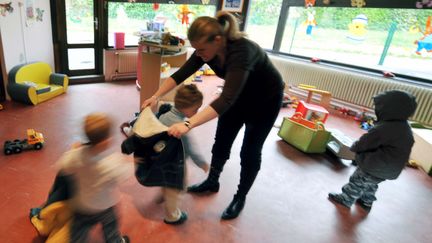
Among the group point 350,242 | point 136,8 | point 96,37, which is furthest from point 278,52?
point 350,242

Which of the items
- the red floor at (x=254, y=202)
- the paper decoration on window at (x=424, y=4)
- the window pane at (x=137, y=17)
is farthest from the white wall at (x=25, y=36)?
the paper decoration on window at (x=424, y=4)

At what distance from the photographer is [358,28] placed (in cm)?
437

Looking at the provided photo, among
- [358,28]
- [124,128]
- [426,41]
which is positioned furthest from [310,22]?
[124,128]

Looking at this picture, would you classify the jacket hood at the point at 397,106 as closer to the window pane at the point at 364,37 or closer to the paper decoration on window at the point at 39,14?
the window pane at the point at 364,37

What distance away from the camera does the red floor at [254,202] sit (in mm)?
1621

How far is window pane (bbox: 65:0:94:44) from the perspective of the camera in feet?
12.8

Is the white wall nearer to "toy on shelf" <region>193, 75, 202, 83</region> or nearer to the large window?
"toy on shelf" <region>193, 75, 202, 83</region>

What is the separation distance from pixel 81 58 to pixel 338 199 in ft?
13.3

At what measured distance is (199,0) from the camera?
540 cm

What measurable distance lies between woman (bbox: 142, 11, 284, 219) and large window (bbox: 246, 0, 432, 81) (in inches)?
141

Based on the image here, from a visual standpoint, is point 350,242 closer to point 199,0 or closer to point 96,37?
point 96,37

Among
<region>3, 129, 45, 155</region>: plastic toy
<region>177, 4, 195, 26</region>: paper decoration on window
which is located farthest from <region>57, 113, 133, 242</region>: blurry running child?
<region>177, 4, 195, 26</region>: paper decoration on window

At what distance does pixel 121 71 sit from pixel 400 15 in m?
4.33

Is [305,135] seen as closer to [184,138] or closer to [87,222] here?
[184,138]
